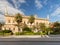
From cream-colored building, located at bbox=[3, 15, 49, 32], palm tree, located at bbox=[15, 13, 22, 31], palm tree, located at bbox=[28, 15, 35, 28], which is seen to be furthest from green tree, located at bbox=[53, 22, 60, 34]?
palm tree, located at bbox=[15, 13, 22, 31]

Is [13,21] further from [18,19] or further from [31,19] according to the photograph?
[31,19]

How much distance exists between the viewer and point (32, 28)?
24.3 feet

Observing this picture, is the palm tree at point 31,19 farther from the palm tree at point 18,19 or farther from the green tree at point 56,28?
the green tree at point 56,28

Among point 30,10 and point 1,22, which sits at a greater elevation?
point 30,10

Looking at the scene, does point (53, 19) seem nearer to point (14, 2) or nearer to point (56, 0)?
point (56, 0)

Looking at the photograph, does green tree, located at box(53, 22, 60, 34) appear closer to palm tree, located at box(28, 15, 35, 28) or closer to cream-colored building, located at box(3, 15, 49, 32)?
cream-colored building, located at box(3, 15, 49, 32)

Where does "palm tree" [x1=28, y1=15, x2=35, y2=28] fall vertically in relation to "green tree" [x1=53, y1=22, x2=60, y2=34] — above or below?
above

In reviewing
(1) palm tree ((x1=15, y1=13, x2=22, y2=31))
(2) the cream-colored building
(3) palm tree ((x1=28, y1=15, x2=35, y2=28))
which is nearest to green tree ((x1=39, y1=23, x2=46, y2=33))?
(2) the cream-colored building

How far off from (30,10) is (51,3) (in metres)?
1.12

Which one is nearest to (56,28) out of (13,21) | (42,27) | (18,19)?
(42,27)

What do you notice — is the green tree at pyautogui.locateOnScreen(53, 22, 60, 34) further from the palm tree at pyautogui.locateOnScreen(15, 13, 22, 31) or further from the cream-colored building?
the palm tree at pyautogui.locateOnScreen(15, 13, 22, 31)

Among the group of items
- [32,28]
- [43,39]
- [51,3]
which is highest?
[51,3]

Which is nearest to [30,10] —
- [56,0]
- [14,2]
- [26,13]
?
[26,13]

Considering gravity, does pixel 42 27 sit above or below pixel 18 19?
below
